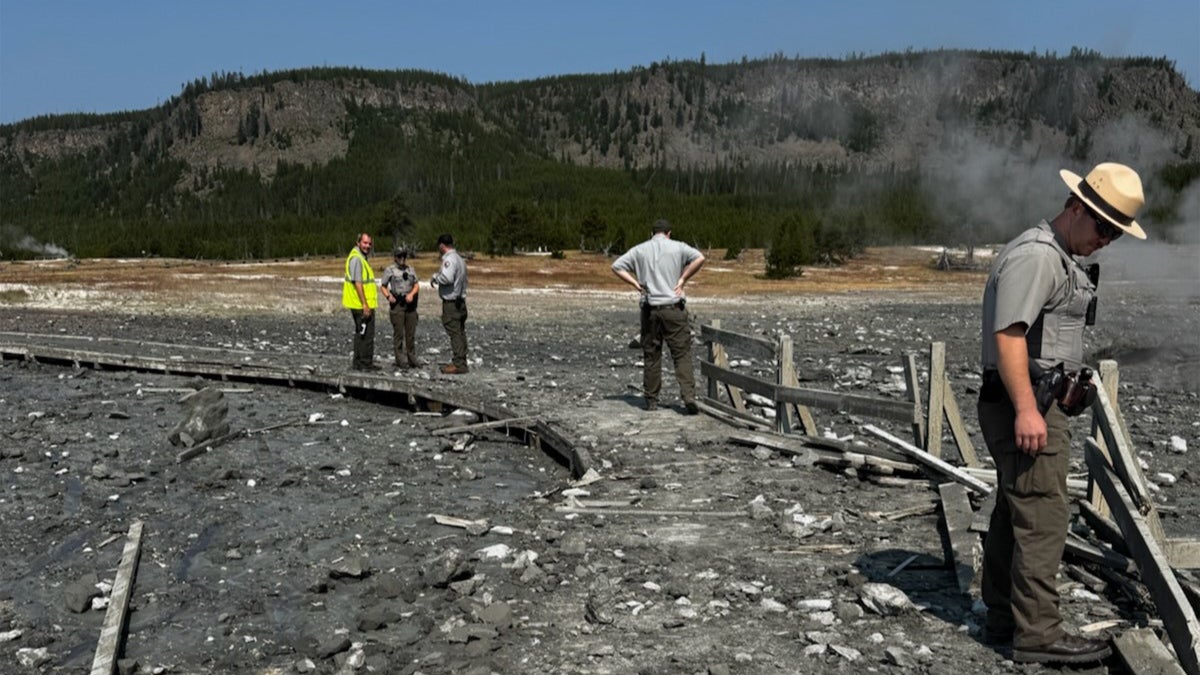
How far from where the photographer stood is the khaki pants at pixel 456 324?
16.0m

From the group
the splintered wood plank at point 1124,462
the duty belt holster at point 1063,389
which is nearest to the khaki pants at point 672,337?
the splintered wood plank at point 1124,462

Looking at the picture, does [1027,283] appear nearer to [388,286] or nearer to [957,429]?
[957,429]

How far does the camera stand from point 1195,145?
69.8 feet

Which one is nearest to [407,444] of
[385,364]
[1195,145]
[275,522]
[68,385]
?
[275,522]

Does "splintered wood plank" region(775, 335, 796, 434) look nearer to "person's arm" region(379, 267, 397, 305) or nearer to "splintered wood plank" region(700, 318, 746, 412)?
"splintered wood plank" region(700, 318, 746, 412)

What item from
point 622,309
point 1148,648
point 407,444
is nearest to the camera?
point 1148,648

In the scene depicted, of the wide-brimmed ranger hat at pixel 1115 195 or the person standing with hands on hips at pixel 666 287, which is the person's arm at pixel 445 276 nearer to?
the person standing with hands on hips at pixel 666 287

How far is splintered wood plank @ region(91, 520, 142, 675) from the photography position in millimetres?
5344

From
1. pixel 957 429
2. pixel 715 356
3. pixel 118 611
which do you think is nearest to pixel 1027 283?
pixel 957 429

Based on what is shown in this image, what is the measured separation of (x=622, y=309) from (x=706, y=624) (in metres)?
31.4

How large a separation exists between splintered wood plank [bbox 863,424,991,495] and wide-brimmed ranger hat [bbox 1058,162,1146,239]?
11.6 feet

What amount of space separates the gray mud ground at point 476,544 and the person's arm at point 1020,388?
118 centimetres

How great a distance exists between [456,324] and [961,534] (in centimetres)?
Result: 1080

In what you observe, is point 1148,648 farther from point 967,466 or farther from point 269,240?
point 269,240
